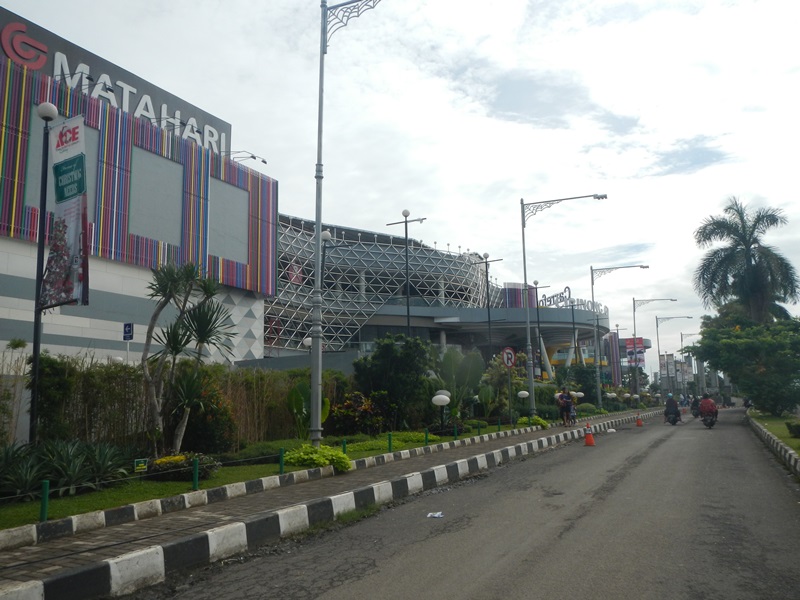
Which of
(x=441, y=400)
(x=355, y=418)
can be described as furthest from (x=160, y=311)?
(x=441, y=400)

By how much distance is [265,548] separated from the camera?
6695 mm

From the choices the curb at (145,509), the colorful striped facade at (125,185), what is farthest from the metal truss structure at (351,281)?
the curb at (145,509)

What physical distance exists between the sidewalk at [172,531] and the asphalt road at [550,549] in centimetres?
24

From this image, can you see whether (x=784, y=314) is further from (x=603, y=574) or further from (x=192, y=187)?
(x=603, y=574)

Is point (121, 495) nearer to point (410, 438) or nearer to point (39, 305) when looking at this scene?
point (39, 305)

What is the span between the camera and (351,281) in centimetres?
6631

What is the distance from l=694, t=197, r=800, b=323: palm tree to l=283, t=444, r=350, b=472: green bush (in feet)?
98.7

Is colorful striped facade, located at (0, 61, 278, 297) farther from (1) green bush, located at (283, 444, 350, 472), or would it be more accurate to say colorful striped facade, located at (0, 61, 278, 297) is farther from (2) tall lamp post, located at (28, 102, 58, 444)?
(2) tall lamp post, located at (28, 102, 58, 444)

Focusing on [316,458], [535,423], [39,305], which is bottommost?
[535,423]

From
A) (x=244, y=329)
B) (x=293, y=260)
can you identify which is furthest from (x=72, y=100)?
(x=293, y=260)

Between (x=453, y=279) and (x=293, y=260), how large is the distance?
2360 cm

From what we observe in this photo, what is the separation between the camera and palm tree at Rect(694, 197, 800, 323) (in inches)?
1364

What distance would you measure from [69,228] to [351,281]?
56.5m

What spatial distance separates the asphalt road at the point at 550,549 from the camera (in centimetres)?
497
